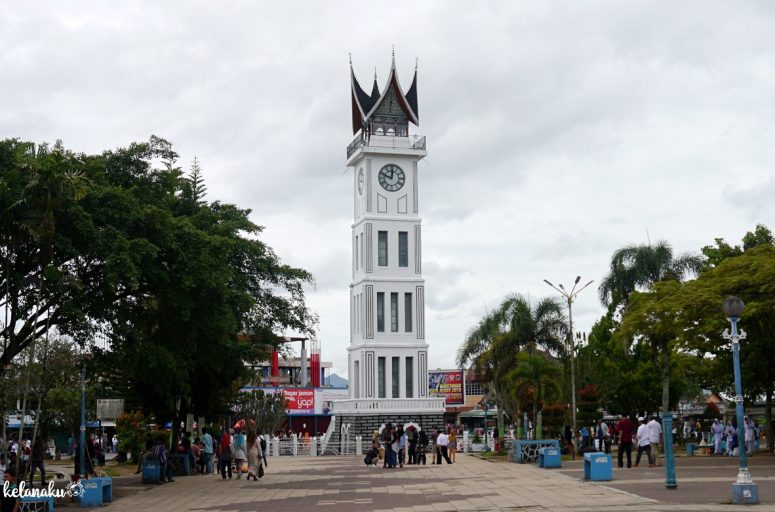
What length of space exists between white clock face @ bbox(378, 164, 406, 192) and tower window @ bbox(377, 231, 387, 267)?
3.05 metres

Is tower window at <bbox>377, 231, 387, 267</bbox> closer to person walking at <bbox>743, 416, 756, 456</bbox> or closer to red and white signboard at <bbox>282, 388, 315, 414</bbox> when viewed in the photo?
red and white signboard at <bbox>282, 388, 315, 414</bbox>

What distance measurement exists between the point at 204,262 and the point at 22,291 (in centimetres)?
488

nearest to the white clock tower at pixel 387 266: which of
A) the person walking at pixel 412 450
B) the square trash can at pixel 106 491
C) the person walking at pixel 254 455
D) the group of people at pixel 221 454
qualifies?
the person walking at pixel 412 450

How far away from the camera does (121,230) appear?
82.1 ft

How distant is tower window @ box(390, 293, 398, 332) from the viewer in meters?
63.6

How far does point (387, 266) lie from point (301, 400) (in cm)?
2096

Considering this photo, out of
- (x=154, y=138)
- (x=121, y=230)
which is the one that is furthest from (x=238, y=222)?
(x=121, y=230)

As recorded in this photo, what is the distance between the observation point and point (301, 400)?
8038 centimetres

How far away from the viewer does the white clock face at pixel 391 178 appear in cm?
6500

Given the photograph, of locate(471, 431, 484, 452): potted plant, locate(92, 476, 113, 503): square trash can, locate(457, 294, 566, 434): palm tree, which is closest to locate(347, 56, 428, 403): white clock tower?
locate(471, 431, 484, 452): potted plant

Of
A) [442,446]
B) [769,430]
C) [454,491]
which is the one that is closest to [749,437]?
[769,430]

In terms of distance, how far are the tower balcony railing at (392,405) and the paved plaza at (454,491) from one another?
27.3m

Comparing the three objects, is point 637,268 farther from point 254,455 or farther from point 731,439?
point 254,455

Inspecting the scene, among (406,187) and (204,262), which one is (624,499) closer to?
(204,262)
